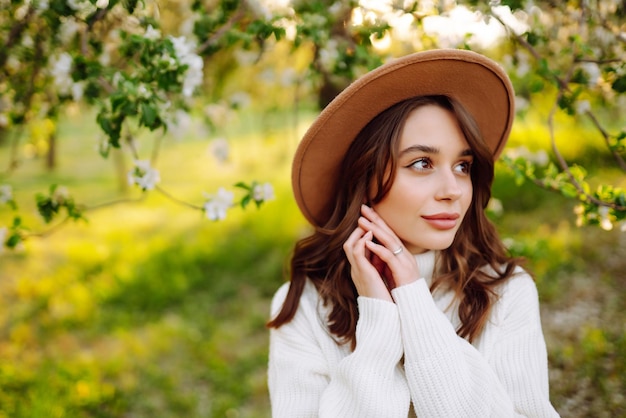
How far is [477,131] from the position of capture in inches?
62.6

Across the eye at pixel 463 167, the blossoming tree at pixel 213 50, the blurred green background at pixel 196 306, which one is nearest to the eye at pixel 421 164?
the eye at pixel 463 167

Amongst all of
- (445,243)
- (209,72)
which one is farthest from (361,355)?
(209,72)

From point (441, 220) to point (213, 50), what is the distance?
141cm

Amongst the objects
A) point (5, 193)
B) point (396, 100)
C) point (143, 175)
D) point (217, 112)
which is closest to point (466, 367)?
point (396, 100)

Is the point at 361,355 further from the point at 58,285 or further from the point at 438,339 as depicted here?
the point at 58,285

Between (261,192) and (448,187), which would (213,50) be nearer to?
(261,192)

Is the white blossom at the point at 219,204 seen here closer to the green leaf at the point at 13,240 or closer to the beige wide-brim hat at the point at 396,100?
the beige wide-brim hat at the point at 396,100

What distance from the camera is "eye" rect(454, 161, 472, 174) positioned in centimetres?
165

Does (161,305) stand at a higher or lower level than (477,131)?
lower

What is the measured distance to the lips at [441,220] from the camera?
1.56 meters

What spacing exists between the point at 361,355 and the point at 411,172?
56 cm

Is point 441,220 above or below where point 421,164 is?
below

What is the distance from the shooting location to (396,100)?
1607 mm

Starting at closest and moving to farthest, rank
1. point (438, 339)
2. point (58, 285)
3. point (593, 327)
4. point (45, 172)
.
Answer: point (438, 339) → point (593, 327) → point (58, 285) → point (45, 172)
